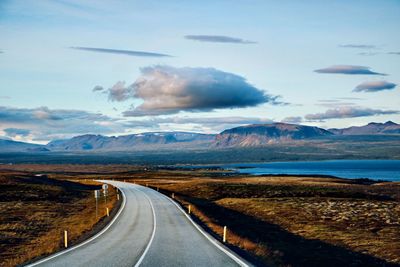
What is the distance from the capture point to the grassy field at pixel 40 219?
30247 millimetres

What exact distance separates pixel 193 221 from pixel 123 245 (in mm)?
13132

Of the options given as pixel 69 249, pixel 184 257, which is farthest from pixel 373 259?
pixel 69 249

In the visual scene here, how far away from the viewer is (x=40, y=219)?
47.5 metres

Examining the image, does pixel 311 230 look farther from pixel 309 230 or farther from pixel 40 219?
pixel 40 219

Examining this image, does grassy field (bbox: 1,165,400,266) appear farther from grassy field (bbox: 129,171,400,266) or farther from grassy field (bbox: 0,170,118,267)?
grassy field (bbox: 0,170,118,267)

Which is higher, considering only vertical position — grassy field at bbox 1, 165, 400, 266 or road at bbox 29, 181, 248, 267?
road at bbox 29, 181, 248, 267

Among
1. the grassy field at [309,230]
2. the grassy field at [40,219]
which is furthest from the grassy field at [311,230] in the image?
the grassy field at [40,219]

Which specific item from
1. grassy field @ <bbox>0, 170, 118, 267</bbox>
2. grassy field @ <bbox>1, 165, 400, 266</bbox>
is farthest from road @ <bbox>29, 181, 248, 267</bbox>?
grassy field @ <bbox>0, 170, 118, 267</bbox>

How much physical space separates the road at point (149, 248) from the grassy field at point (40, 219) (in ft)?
7.17

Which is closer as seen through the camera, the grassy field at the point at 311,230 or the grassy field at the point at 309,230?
the grassy field at the point at 309,230

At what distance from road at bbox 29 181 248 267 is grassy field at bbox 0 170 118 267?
219 centimetres

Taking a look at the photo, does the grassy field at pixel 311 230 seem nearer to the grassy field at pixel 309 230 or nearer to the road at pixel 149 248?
the grassy field at pixel 309 230

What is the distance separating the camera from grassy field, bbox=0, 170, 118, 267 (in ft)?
99.2

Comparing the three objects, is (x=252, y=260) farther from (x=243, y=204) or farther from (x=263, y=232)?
(x=243, y=204)
